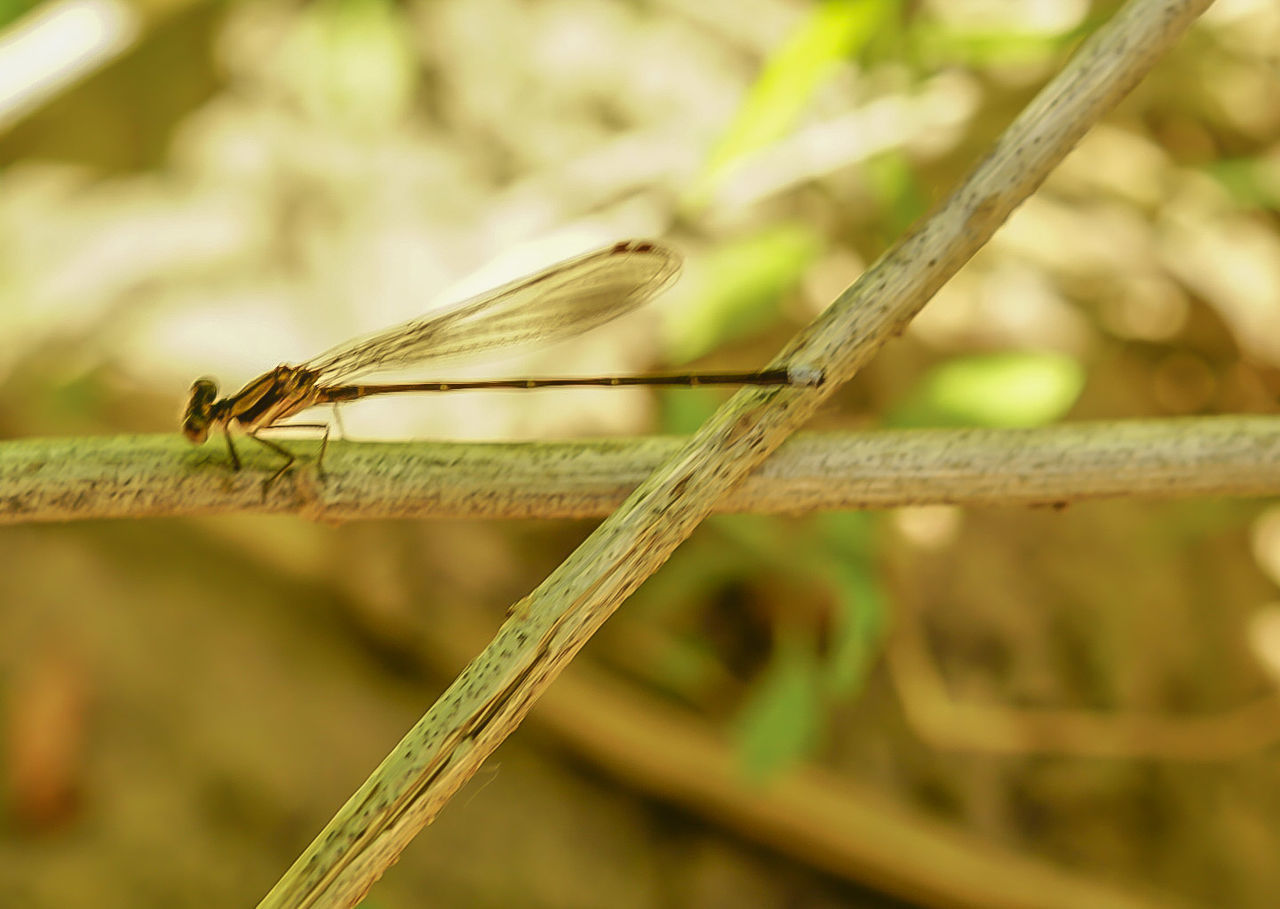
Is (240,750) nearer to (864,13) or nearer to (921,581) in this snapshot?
(921,581)

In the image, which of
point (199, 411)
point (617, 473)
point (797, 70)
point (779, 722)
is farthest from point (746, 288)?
point (199, 411)

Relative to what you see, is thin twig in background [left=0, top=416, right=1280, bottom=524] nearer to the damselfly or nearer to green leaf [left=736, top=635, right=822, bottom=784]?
the damselfly

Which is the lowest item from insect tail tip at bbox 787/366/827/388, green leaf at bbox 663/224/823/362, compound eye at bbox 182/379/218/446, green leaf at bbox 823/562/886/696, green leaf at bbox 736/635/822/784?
green leaf at bbox 736/635/822/784

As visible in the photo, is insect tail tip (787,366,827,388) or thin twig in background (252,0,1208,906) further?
insect tail tip (787,366,827,388)

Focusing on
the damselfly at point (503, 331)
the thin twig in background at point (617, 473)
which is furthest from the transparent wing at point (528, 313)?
the thin twig in background at point (617, 473)

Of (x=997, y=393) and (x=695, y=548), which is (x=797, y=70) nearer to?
(x=997, y=393)

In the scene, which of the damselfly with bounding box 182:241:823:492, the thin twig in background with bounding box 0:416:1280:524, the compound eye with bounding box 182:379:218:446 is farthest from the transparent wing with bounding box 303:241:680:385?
the thin twig in background with bounding box 0:416:1280:524
